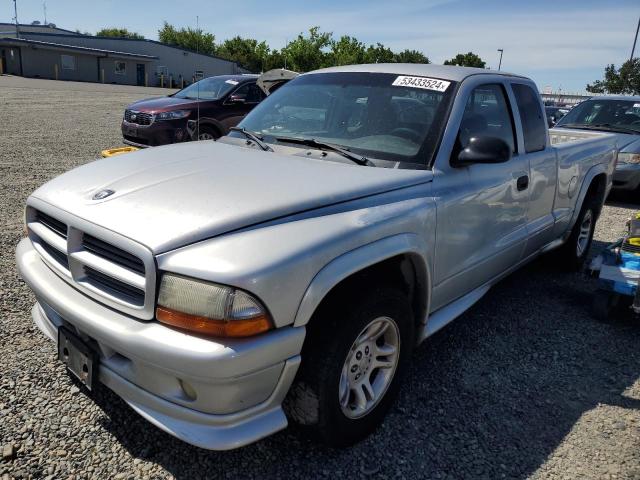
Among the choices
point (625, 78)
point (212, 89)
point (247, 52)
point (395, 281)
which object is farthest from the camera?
point (247, 52)

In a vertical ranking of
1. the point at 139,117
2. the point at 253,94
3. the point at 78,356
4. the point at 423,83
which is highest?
the point at 423,83

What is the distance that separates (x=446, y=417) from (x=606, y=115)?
8.61 meters

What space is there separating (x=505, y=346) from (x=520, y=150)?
4.71ft

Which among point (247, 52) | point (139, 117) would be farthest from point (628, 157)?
point (247, 52)

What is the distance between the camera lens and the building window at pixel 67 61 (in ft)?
159

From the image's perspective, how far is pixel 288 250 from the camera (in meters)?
1.99

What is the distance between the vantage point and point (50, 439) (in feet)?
8.03

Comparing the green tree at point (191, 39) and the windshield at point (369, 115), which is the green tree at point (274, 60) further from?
the windshield at point (369, 115)

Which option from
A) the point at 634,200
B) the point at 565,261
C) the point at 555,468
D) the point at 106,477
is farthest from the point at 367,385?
the point at 634,200

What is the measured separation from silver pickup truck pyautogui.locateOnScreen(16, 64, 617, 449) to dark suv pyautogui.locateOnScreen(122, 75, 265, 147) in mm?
5945

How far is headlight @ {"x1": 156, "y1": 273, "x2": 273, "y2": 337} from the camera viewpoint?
6.15ft

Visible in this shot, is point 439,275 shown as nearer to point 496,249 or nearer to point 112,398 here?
point 496,249

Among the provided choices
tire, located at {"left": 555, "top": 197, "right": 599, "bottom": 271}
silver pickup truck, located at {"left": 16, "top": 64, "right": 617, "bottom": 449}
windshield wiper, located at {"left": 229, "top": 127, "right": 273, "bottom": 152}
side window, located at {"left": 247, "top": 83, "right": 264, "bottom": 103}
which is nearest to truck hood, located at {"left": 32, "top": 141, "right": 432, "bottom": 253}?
silver pickup truck, located at {"left": 16, "top": 64, "right": 617, "bottom": 449}

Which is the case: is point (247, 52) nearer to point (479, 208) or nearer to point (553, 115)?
point (553, 115)
